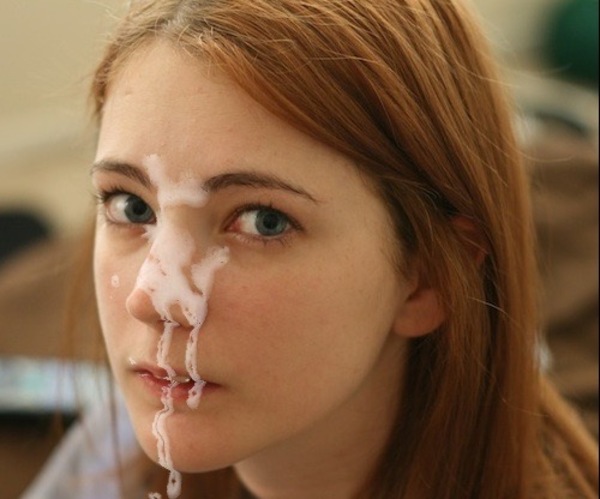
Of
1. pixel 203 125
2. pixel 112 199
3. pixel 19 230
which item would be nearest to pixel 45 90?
pixel 19 230

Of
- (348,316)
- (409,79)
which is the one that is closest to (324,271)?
(348,316)

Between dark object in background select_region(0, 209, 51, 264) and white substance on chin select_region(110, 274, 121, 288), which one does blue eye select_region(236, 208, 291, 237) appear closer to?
white substance on chin select_region(110, 274, 121, 288)

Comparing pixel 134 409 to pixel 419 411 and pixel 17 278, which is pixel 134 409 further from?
pixel 17 278

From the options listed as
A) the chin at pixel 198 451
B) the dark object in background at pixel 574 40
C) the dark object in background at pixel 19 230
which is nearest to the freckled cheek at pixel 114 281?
the chin at pixel 198 451

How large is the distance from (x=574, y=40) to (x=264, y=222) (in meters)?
1.57

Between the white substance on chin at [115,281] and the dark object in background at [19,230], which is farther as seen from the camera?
the dark object in background at [19,230]

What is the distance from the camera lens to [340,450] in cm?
84

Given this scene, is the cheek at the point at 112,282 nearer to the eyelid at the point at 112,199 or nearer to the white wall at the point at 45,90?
the eyelid at the point at 112,199

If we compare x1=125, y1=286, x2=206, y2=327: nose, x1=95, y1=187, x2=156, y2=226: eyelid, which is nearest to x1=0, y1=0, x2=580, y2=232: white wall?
x1=95, y1=187, x2=156, y2=226: eyelid

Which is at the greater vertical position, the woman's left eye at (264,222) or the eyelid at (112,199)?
the eyelid at (112,199)

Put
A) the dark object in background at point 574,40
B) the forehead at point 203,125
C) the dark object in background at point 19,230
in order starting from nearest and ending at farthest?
1. the forehead at point 203,125
2. the dark object in background at point 19,230
3. the dark object in background at point 574,40

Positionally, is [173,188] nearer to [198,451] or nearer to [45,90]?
[198,451]

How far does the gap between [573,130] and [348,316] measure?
2.85 ft

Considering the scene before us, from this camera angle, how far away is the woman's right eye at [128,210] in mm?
770
